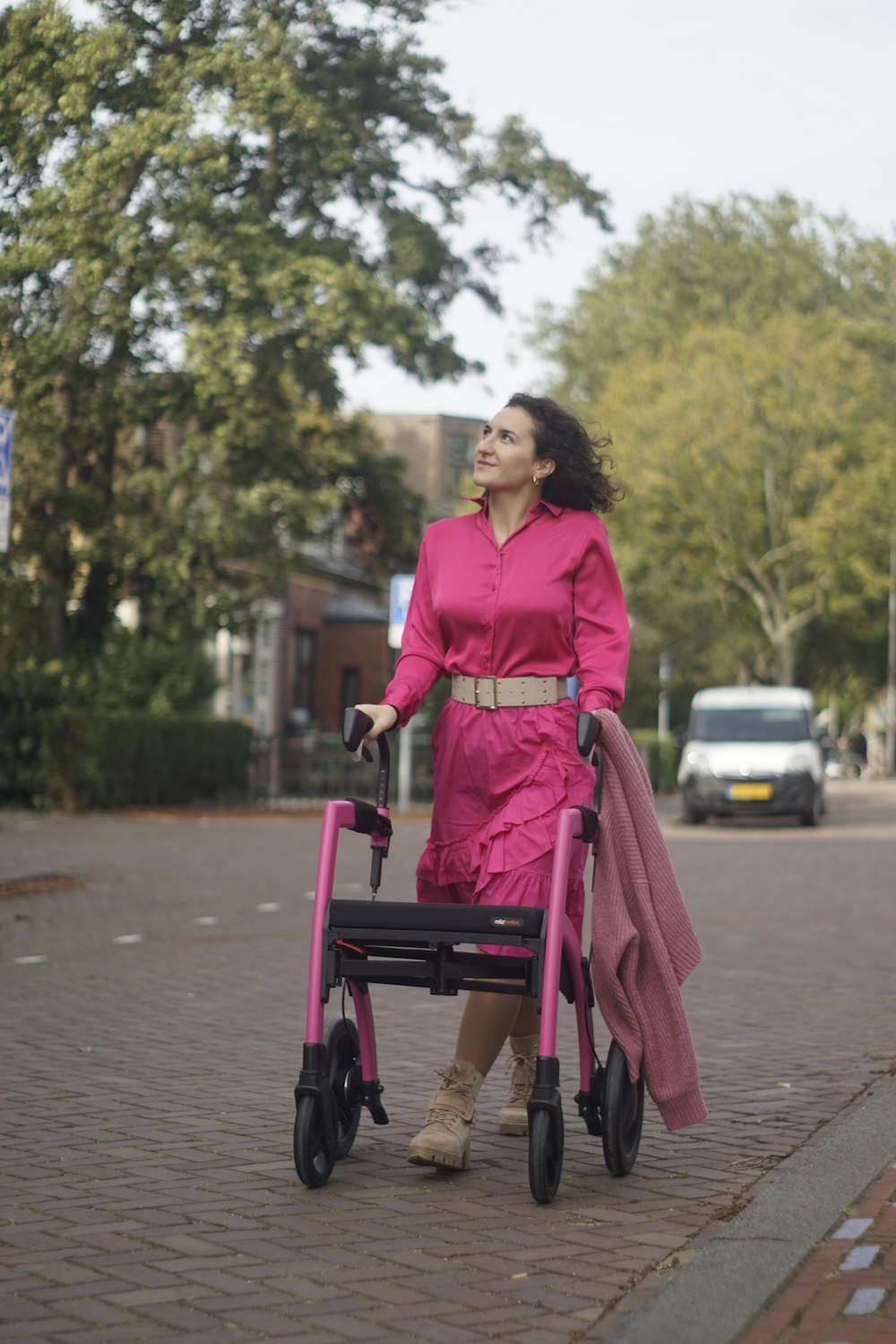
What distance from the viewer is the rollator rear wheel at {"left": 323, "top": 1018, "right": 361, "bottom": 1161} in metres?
4.55

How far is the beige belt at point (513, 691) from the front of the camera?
15.3 ft

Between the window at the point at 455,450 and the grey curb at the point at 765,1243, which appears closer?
the grey curb at the point at 765,1243

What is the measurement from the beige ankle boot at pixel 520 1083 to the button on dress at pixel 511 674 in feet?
1.71

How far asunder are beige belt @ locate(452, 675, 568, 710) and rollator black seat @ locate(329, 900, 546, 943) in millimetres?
635

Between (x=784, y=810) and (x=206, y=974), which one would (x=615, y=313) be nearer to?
(x=784, y=810)

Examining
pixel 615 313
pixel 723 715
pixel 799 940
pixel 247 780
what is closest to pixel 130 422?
pixel 247 780

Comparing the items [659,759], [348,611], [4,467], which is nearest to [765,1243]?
[4,467]

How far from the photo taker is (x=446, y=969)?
4.30m

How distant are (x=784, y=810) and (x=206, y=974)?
51.9ft

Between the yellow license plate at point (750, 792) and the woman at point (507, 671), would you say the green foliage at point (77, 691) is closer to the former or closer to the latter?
the yellow license plate at point (750, 792)

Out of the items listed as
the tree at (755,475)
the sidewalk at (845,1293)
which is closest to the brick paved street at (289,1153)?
the sidewalk at (845,1293)

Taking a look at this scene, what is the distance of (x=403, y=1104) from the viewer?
5.52 m

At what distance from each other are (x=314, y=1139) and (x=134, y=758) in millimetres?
18415

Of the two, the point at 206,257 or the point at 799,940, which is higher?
the point at 206,257
